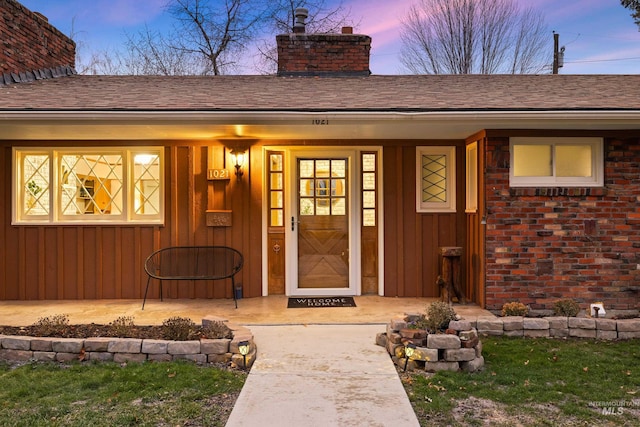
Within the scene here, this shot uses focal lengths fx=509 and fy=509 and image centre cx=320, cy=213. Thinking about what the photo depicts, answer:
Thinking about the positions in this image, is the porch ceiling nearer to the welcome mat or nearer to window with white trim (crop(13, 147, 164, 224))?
window with white trim (crop(13, 147, 164, 224))

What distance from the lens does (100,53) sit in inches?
678

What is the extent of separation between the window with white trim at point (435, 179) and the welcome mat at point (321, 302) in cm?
152

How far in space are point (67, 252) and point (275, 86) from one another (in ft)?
11.4

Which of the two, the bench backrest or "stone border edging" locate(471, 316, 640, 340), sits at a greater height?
the bench backrest

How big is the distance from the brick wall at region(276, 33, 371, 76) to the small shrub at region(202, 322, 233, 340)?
491cm

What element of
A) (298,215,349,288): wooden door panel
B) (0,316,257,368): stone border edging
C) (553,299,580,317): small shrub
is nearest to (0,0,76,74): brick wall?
(0,316,257,368): stone border edging

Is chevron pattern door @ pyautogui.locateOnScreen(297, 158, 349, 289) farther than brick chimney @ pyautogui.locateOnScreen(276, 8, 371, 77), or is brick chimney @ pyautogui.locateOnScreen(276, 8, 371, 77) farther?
brick chimney @ pyautogui.locateOnScreen(276, 8, 371, 77)

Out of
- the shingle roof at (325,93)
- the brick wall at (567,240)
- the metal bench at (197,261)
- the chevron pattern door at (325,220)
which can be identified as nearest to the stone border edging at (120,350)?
the shingle roof at (325,93)

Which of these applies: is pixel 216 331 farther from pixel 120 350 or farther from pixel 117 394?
pixel 117 394

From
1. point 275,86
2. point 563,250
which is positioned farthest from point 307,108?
point 563,250

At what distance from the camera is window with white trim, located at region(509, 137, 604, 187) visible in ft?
18.7

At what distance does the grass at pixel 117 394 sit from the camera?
9.93 ft

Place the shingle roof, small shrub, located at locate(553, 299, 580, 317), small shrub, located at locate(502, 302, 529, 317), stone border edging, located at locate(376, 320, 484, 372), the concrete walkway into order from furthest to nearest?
1. the shingle roof
2. small shrub, located at locate(502, 302, 529, 317)
3. small shrub, located at locate(553, 299, 580, 317)
4. stone border edging, located at locate(376, 320, 484, 372)
5. the concrete walkway

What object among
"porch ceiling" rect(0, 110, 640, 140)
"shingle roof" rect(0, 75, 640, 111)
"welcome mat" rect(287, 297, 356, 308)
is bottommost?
"welcome mat" rect(287, 297, 356, 308)
